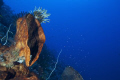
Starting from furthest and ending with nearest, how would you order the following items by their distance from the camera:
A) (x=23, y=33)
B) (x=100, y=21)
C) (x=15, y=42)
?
(x=100, y=21) < (x=15, y=42) < (x=23, y=33)

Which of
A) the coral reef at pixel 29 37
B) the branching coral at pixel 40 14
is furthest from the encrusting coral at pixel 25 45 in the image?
the branching coral at pixel 40 14

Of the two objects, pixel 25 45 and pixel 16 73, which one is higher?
pixel 25 45

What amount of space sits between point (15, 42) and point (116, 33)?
149m

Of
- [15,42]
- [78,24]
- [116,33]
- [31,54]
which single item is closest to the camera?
[31,54]

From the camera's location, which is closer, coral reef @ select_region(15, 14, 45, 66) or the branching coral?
coral reef @ select_region(15, 14, 45, 66)

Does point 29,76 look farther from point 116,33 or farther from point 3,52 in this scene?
point 116,33

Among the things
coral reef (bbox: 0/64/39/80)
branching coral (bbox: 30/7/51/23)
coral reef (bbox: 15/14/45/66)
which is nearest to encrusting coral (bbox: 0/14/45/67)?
coral reef (bbox: 15/14/45/66)

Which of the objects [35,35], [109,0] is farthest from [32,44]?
[109,0]

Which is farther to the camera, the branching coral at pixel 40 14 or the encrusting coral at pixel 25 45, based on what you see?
the branching coral at pixel 40 14

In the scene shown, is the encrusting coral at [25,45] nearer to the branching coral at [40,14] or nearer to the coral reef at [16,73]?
the coral reef at [16,73]

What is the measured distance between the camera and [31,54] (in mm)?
2352

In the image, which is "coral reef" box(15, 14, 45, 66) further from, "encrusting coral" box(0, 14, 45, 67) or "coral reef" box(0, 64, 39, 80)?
"coral reef" box(0, 64, 39, 80)

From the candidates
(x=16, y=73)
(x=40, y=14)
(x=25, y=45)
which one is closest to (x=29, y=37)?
(x=25, y=45)

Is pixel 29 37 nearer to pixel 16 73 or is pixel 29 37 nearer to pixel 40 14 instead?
pixel 16 73
